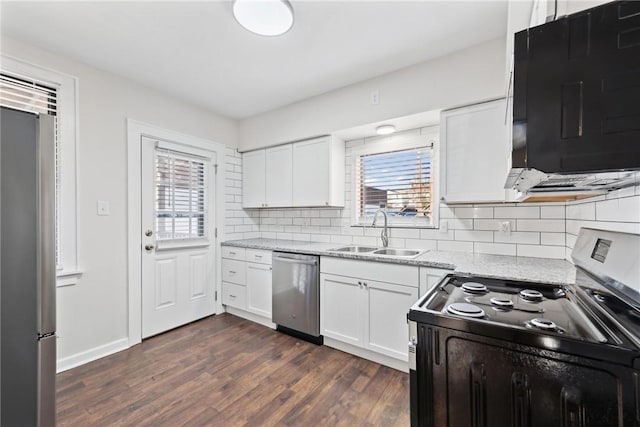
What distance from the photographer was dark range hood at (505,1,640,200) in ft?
2.20

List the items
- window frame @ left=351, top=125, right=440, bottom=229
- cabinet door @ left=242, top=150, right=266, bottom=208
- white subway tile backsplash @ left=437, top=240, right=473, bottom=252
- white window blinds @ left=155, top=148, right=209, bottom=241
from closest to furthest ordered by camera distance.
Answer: white subway tile backsplash @ left=437, top=240, right=473, bottom=252 < window frame @ left=351, top=125, right=440, bottom=229 < white window blinds @ left=155, top=148, right=209, bottom=241 < cabinet door @ left=242, top=150, right=266, bottom=208

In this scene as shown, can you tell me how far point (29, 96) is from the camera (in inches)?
82.4

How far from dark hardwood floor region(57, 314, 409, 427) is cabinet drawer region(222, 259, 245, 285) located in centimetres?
74

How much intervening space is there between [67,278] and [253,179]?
2.06 meters

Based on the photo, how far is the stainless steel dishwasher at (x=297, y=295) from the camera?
2.56 metres

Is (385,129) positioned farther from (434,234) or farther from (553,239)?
(553,239)

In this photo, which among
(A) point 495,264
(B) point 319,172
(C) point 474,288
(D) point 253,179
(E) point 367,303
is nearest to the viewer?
(C) point 474,288

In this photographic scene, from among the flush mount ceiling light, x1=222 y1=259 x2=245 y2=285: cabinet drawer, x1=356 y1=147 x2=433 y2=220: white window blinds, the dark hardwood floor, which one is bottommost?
the dark hardwood floor

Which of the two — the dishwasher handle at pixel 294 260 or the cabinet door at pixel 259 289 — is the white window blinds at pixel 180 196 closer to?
the cabinet door at pixel 259 289

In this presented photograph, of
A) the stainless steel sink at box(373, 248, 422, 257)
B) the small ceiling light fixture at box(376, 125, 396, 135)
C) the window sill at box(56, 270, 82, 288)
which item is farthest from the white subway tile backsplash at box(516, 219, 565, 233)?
the window sill at box(56, 270, 82, 288)

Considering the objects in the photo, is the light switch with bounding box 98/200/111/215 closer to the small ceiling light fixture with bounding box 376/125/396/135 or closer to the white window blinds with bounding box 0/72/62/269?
the white window blinds with bounding box 0/72/62/269

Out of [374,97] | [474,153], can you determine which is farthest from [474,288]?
[374,97]

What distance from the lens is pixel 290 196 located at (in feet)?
10.6

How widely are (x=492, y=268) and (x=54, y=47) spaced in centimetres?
352
